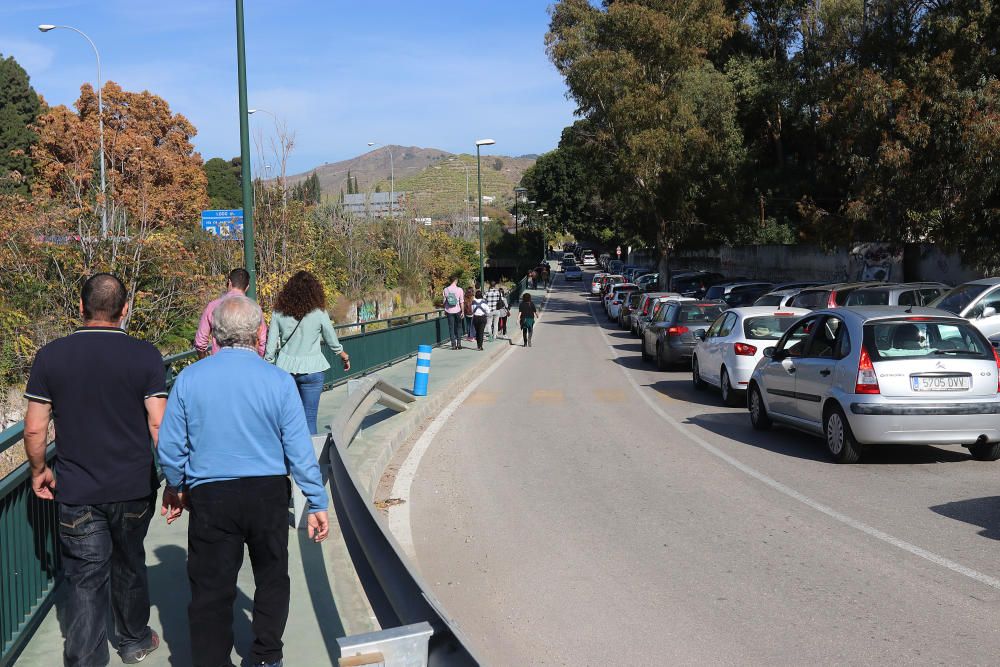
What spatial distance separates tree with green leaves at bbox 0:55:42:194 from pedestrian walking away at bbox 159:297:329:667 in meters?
57.6

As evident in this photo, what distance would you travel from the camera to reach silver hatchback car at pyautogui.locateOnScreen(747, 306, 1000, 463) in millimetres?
9922

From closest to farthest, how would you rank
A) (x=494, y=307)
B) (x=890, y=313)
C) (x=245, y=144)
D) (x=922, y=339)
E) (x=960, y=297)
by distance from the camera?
(x=922, y=339)
(x=890, y=313)
(x=245, y=144)
(x=960, y=297)
(x=494, y=307)

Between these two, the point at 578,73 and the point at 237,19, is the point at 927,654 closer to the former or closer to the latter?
the point at 237,19

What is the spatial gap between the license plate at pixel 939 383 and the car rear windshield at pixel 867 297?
10287 mm

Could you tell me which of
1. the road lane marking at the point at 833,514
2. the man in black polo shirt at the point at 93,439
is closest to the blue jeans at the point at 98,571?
the man in black polo shirt at the point at 93,439

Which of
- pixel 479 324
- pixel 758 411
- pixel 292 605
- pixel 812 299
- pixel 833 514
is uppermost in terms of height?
pixel 812 299

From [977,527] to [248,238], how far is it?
10795mm

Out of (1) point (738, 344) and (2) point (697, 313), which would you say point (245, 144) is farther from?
(2) point (697, 313)

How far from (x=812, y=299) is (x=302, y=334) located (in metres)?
15.7

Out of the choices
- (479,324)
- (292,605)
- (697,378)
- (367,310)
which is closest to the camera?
(292,605)

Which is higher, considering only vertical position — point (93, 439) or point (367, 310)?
point (93, 439)

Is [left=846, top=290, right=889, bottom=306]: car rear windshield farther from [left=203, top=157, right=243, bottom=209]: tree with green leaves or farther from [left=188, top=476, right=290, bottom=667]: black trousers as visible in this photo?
[left=203, top=157, right=243, bottom=209]: tree with green leaves

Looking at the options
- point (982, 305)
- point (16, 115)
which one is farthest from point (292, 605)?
point (16, 115)

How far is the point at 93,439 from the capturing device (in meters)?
4.52
